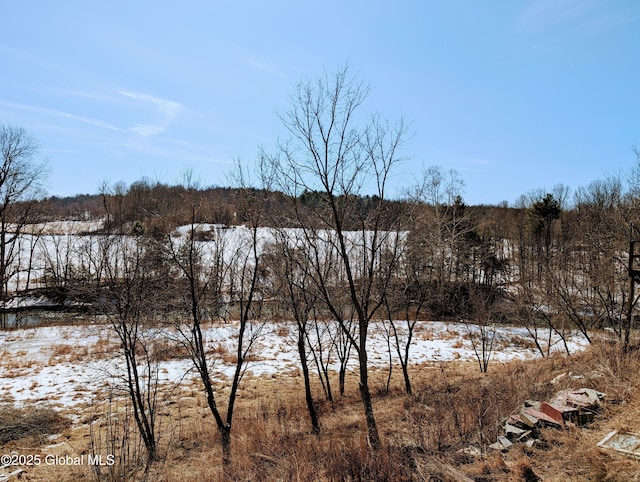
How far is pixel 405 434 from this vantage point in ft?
25.1

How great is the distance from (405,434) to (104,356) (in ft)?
45.8

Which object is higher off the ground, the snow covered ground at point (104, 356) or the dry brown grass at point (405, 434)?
the dry brown grass at point (405, 434)

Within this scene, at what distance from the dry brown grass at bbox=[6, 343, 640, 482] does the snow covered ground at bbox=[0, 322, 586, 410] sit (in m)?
2.08

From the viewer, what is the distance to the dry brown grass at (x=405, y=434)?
4746 millimetres

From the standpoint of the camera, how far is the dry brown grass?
4746mm

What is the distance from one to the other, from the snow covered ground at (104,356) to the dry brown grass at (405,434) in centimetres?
208

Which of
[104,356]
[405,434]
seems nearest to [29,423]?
[104,356]

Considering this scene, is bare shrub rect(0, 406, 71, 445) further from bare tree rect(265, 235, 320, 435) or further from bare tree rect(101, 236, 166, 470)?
bare tree rect(265, 235, 320, 435)

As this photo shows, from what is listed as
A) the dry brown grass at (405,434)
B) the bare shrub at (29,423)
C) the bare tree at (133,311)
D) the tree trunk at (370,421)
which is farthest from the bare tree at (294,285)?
the bare shrub at (29,423)

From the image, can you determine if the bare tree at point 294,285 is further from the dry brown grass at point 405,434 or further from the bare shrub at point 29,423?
the bare shrub at point 29,423

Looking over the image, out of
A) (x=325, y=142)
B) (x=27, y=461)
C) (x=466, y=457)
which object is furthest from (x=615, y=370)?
(x=27, y=461)

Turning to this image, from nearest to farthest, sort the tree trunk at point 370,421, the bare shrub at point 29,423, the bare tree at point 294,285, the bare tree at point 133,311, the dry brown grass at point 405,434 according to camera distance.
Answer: the dry brown grass at point 405,434, the tree trunk at point 370,421, the bare tree at point 133,311, the bare tree at point 294,285, the bare shrub at point 29,423

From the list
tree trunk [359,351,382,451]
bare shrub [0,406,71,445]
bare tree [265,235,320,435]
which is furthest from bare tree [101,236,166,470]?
tree trunk [359,351,382,451]

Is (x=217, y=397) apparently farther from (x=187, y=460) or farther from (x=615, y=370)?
(x=615, y=370)
